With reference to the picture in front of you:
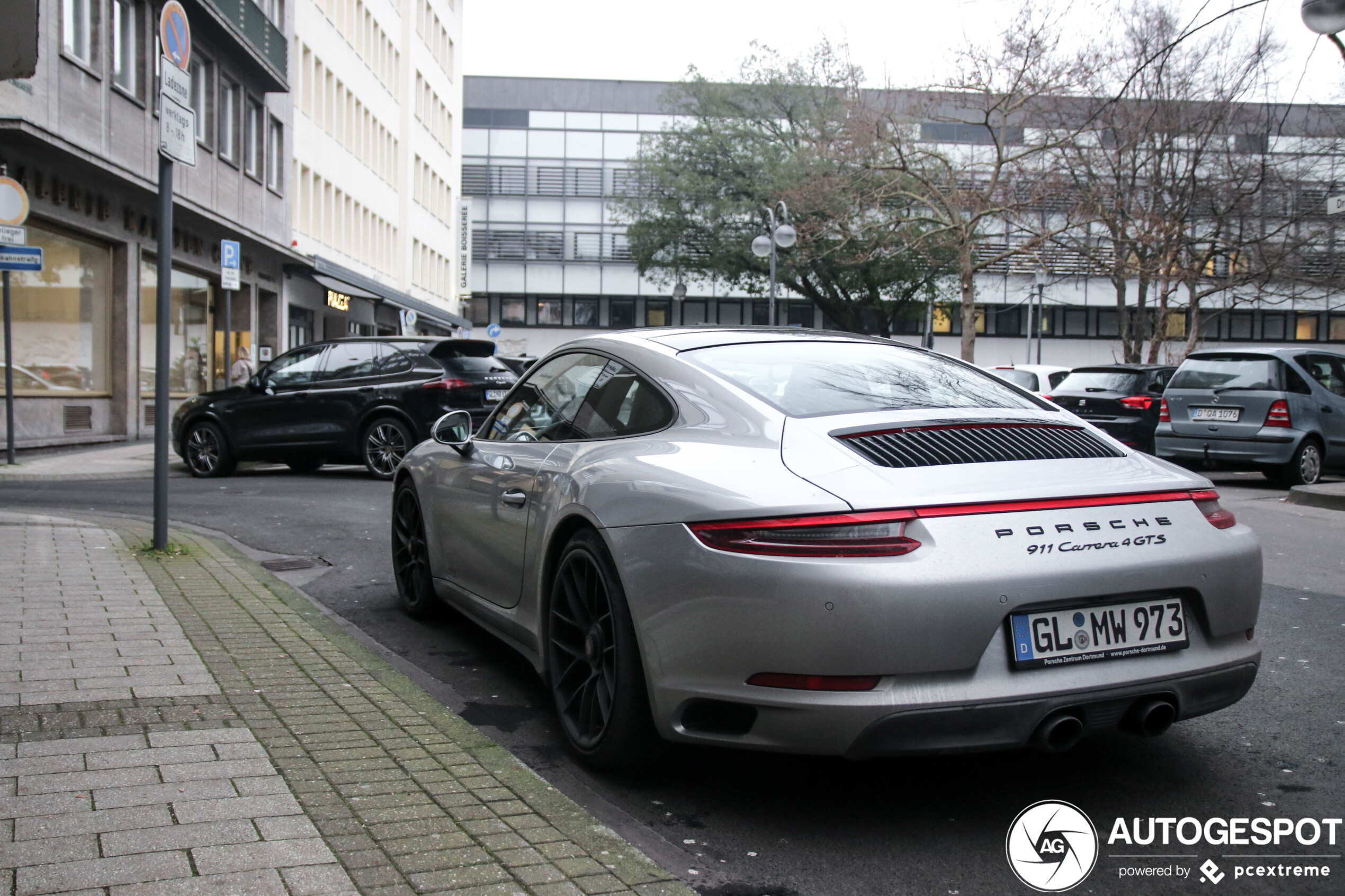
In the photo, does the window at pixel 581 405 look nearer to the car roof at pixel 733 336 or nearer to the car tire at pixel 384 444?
the car roof at pixel 733 336

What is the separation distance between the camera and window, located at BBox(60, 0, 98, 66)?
18406mm

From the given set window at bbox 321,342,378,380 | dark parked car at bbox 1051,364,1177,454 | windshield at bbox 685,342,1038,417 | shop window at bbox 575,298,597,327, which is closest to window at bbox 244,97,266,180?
window at bbox 321,342,378,380

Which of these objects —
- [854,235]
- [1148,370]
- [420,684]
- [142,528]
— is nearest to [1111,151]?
[854,235]

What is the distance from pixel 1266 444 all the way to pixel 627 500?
12922 mm

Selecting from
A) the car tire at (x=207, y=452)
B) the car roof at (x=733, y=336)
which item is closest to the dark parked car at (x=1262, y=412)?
the car roof at (x=733, y=336)

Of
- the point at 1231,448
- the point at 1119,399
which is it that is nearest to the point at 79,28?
the point at 1119,399

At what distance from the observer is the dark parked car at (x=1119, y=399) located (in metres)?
17.7

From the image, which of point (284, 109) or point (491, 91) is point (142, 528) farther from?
Result: point (491, 91)

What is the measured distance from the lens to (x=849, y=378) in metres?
4.15

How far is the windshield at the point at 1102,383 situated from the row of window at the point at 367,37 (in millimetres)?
25573

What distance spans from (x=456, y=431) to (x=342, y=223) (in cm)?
3564

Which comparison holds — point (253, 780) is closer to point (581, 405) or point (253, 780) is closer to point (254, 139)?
point (581, 405)

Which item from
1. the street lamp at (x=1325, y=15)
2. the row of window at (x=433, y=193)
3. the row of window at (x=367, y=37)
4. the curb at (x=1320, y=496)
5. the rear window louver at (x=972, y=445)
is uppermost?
the row of window at (x=367, y=37)

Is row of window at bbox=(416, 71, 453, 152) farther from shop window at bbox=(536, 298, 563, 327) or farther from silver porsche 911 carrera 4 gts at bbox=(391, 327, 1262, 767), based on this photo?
silver porsche 911 carrera 4 gts at bbox=(391, 327, 1262, 767)
